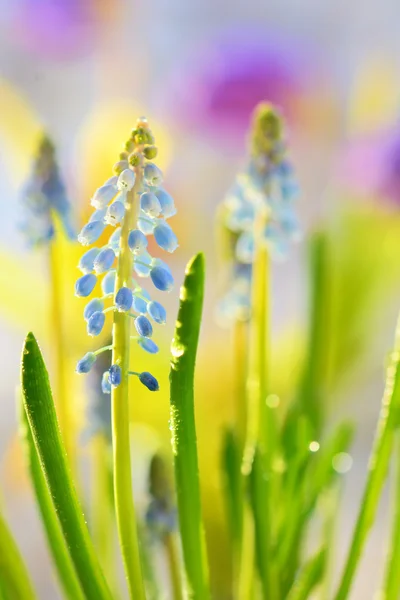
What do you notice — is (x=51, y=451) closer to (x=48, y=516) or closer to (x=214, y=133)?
(x=48, y=516)

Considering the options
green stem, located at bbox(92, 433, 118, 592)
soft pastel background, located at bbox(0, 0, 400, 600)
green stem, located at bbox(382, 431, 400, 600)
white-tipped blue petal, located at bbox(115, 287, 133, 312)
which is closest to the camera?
white-tipped blue petal, located at bbox(115, 287, 133, 312)

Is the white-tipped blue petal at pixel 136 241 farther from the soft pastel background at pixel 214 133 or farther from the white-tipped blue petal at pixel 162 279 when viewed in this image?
the soft pastel background at pixel 214 133

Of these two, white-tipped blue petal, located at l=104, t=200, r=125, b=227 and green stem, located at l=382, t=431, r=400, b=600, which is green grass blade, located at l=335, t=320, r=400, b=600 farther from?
white-tipped blue petal, located at l=104, t=200, r=125, b=227

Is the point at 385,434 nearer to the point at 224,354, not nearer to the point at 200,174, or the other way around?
the point at 224,354

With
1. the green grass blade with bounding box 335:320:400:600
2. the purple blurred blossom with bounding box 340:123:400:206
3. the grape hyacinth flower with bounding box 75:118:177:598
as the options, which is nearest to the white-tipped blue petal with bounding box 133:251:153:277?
the grape hyacinth flower with bounding box 75:118:177:598

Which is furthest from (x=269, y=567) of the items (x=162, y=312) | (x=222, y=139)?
(x=222, y=139)

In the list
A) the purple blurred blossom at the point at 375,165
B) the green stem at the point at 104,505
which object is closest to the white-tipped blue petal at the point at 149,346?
the green stem at the point at 104,505
